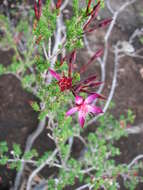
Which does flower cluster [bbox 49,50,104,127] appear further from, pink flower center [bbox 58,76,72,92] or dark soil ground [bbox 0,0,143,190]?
dark soil ground [bbox 0,0,143,190]

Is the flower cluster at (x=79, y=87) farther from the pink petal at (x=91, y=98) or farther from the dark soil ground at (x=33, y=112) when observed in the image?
the dark soil ground at (x=33, y=112)

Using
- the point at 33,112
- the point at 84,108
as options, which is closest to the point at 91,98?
the point at 84,108

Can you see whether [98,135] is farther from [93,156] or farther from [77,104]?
[77,104]

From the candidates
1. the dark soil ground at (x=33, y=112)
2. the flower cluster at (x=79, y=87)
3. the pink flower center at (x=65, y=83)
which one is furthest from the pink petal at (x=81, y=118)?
the dark soil ground at (x=33, y=112)

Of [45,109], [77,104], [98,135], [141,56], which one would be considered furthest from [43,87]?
[141,56]

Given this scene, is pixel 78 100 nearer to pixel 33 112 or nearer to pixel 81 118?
pixel 81 118
